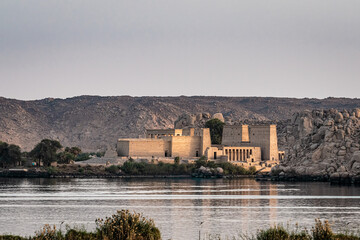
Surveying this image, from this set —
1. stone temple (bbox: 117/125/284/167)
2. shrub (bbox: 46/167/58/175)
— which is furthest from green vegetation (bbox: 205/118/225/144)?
shrub (bbox: 46/167/58/175)

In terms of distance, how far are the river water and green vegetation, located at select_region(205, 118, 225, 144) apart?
30.8m

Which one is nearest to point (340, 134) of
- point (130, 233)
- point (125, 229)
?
point (125, 229)

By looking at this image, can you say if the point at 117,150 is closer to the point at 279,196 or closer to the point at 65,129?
the point at 279,196

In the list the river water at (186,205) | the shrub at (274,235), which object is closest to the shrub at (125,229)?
the river water at (186,205)

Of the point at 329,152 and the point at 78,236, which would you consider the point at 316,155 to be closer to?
the point at 329,152

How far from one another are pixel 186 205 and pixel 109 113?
119432mm

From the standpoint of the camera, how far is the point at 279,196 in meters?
49.5

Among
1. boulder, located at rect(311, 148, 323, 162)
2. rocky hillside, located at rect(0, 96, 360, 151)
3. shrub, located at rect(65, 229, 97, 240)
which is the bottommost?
shrub, located at rect(65, 229, 97, 240)

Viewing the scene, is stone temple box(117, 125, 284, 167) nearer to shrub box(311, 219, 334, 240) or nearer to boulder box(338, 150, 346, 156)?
boulder box(338, 150, 346, 156)

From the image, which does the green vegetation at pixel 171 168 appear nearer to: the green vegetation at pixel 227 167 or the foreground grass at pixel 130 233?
the green vegetation at pixel 227 167

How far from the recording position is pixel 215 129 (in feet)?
305

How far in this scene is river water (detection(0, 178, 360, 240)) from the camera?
33.6 metres

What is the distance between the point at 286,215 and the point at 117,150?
152 ft

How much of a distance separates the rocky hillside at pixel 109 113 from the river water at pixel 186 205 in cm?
7600
